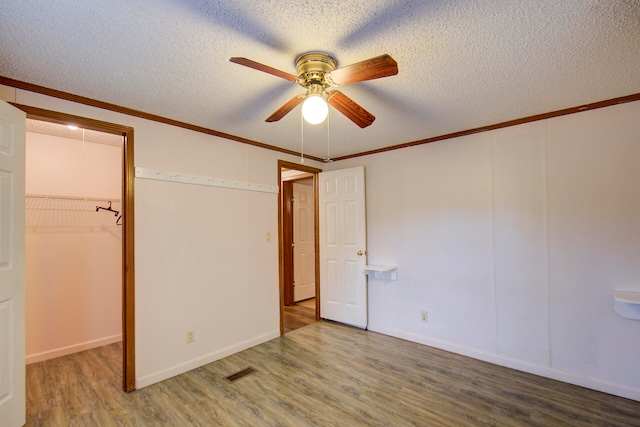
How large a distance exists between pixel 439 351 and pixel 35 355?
407 centimetres

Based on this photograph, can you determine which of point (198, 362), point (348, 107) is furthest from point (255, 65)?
point (198, 362)

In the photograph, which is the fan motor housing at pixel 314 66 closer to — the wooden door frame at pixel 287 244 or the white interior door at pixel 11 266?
the white interior door at pixel 11 266

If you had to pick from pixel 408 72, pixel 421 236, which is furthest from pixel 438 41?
pixel 421 236

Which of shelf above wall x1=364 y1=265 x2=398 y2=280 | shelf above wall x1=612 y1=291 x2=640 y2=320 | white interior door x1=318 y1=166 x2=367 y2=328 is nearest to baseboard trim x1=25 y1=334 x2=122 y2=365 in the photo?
white interior door x1=318 y1=166 x2=367 y2=328

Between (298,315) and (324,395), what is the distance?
7.01 ft

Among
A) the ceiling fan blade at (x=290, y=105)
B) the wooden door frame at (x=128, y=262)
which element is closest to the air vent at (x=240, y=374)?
the wooden door frame at (x=128, y=262)

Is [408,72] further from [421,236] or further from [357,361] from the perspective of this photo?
[357,361]

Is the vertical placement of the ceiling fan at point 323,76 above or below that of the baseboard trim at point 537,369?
above

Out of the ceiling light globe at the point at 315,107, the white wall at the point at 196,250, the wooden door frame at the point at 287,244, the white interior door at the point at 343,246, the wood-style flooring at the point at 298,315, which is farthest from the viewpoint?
the wooden door frame at the point at 287,244

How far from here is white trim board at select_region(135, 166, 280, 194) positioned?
255 centimetres

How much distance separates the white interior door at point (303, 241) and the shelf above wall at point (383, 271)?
163 cm

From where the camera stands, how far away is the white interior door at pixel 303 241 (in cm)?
521

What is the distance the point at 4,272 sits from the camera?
5.76ft

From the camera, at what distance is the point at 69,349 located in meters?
3.16
